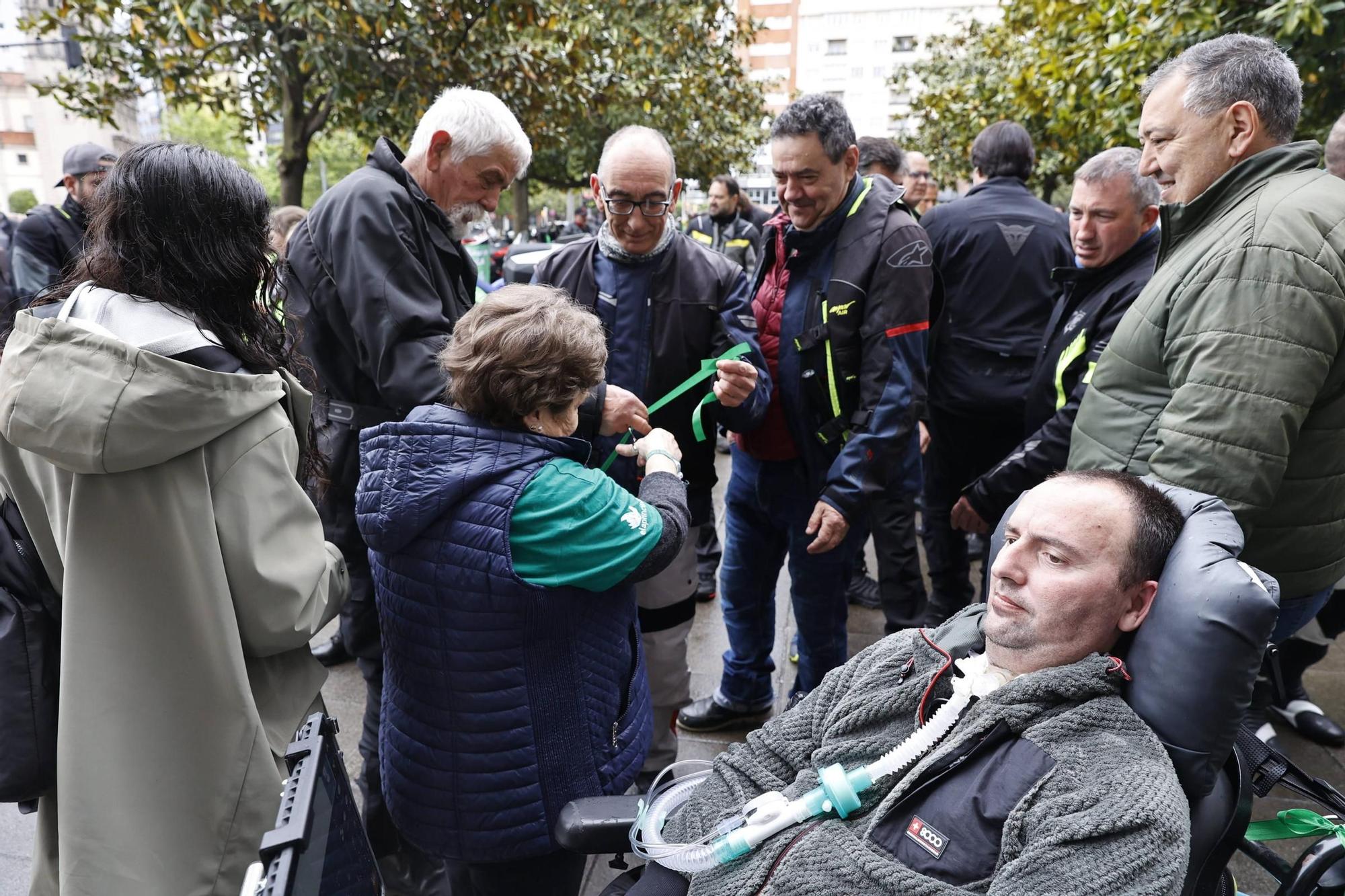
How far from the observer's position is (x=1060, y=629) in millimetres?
1691

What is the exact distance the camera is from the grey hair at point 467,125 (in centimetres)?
259

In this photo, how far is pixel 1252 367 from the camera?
6.38ft

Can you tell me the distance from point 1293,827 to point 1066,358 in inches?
63.8

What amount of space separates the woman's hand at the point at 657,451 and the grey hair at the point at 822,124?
4.05 ft

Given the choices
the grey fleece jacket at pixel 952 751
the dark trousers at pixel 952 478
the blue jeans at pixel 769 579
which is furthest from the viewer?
the dark trousers at pixel 952 478

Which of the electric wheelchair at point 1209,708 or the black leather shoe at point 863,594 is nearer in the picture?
the electric wheelchair at point 1209,708

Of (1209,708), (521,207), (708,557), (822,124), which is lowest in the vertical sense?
(521,207)

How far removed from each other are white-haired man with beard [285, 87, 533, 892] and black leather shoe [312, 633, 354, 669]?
1.34 metres

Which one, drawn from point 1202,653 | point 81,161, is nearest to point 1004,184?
point 1202,653

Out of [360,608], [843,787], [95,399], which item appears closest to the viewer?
[95,399]

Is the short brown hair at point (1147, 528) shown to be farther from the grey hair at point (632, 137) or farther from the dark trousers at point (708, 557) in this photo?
the dark trousers at point (708, 557)

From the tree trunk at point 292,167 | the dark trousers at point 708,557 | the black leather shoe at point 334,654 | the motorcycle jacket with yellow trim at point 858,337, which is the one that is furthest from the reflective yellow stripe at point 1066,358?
the tree trunk at point 292,167

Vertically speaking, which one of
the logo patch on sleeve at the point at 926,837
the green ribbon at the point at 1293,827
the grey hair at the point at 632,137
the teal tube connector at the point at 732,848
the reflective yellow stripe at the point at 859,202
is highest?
the grey hair at the point at 632,137

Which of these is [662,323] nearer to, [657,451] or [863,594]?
[657,451]
